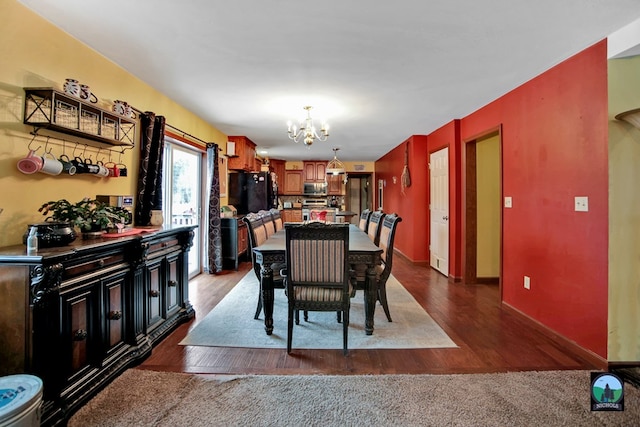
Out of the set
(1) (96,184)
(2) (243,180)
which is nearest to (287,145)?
(2) (243,180)

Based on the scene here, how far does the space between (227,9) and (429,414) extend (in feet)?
8.60

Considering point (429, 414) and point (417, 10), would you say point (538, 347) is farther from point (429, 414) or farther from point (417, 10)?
point (417, 10)

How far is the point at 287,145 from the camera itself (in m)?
6.46

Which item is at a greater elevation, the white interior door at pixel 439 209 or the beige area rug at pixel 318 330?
the white interior door at pixel 439 209

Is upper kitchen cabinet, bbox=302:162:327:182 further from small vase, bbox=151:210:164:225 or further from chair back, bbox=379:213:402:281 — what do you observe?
small vase, bbox=151:210:164:225

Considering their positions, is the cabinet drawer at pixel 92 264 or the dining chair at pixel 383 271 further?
the dining chair at pixel 383 271

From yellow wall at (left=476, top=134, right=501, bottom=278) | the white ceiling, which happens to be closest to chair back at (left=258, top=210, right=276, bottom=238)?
the white ceiling

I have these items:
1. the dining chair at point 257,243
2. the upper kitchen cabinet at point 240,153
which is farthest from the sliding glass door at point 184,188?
the dining chair at point 257,243

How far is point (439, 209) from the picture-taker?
4922 mm

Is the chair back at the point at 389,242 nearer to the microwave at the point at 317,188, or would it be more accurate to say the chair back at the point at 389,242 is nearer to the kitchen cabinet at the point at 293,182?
the microwave at the point at 317,188

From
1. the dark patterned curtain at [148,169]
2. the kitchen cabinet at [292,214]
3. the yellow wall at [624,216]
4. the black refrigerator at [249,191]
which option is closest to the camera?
the yellow wall at [624,216]

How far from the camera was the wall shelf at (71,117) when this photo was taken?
1.87 meters

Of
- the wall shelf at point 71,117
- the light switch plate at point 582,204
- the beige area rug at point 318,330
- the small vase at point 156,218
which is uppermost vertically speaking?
the wall shelf at point 71,117

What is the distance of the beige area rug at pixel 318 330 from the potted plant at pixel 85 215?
110 centimetres
